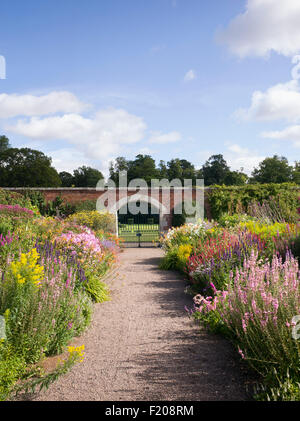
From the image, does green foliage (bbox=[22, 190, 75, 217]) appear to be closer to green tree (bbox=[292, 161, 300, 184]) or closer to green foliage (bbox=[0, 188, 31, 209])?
Answer: green foliage (bbox=[0, 188, 31, 209])

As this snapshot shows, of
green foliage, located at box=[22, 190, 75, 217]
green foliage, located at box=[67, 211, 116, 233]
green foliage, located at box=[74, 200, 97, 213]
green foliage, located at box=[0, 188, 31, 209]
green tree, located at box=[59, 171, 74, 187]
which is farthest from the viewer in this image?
green tree, located at box=[59, 171, 74, 187]

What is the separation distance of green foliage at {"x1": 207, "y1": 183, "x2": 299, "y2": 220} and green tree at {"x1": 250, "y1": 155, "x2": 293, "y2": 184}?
29445 millimetres

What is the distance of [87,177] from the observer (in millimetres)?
52719

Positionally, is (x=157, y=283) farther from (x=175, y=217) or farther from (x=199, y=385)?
(x=175, y=217)

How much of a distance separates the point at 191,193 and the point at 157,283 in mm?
11300

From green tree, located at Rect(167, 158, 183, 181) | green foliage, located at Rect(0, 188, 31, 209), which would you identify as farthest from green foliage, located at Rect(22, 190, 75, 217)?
green tree, located at Rect(167, 158, 183, 181)

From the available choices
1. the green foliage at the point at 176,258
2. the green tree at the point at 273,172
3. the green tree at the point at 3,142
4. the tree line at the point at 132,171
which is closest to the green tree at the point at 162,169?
the tree line at the point at 132,171

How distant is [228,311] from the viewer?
12.0 feet

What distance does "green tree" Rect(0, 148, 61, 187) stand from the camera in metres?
39.7

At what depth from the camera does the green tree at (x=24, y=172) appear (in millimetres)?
39719

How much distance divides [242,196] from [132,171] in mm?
33300

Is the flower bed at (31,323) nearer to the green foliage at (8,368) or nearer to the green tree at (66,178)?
the green foliage at (8,368)

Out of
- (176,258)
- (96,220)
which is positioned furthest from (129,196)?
(176,258)

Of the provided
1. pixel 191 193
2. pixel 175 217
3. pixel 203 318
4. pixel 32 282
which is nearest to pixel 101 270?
pixel 203 318
